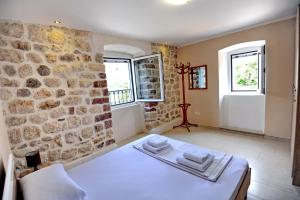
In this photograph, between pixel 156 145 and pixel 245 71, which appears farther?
pixel 245 71

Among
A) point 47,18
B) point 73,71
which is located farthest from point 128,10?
point 73,71

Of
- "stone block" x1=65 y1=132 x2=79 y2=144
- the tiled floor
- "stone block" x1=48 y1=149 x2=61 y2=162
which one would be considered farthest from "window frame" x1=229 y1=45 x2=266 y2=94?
"stone block" x1=48 y1=149 x2=61 y2=162

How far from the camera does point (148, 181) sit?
4.47 feet

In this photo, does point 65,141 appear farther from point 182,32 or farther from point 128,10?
point 182,32

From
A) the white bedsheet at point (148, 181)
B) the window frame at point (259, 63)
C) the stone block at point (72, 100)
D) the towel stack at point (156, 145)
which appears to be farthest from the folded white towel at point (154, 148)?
the window frame at point (259, 63)

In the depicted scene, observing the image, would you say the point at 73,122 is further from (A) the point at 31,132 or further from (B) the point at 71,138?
(A) the point at 31,132

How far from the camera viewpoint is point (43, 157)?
227 cm

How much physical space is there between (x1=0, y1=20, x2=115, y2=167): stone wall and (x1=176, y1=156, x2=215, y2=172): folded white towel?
1.87 m

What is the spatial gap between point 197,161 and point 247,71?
3197 millimetres

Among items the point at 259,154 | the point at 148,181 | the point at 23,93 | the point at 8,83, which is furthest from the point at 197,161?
the point at 8,83

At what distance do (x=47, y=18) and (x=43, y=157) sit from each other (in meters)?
1.99

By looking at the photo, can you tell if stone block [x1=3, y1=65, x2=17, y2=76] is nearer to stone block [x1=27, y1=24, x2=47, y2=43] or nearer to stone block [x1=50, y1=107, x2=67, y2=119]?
stone block [x1=27, y1=24, x2=47, y2=43]

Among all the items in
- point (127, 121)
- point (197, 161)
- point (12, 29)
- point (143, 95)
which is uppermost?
point (12, 29)

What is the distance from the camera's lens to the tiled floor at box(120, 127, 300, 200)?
1.76 meters
